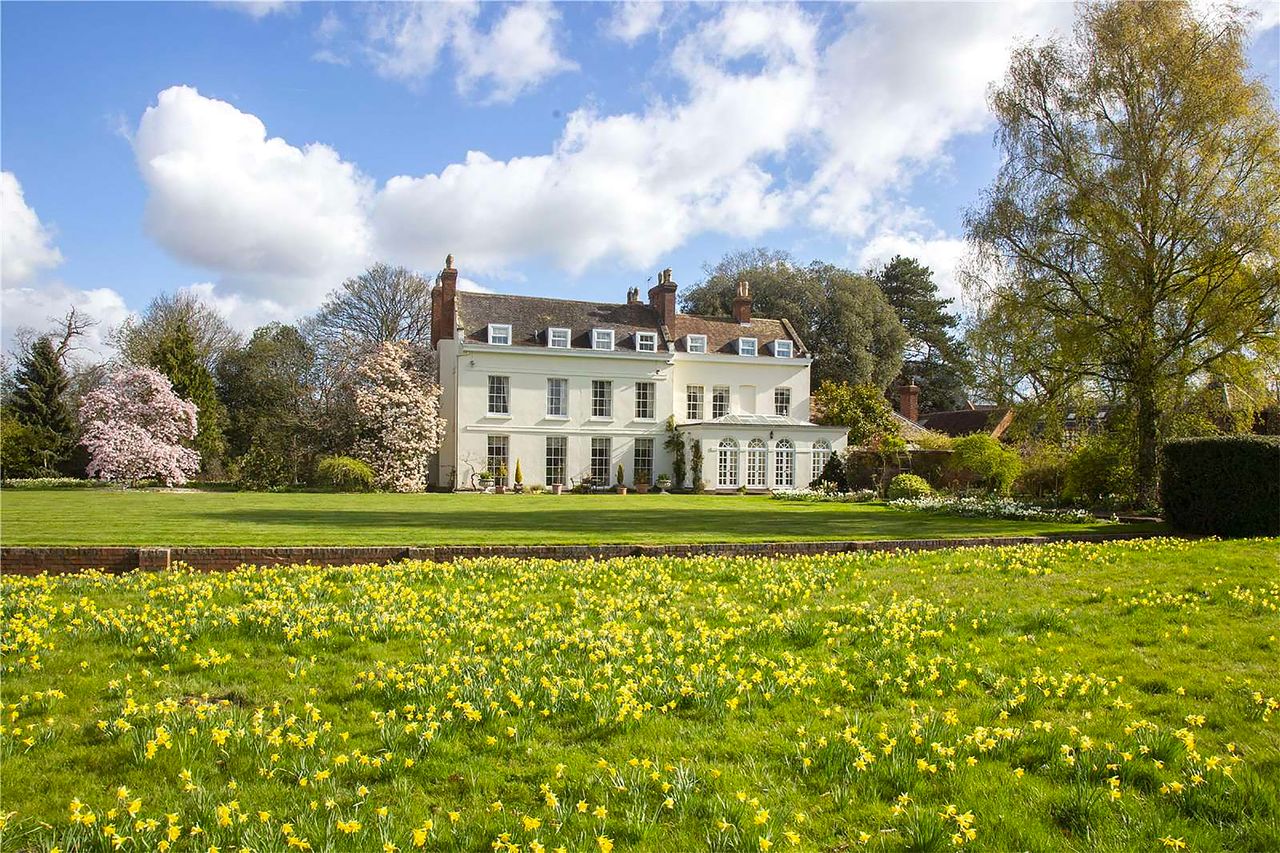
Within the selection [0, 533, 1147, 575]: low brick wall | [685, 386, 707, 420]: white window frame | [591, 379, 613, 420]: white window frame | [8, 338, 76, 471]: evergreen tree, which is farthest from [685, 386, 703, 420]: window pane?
[8, 338, 76, 471]: evergreen tree

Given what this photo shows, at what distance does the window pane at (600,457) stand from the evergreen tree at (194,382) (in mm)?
18061

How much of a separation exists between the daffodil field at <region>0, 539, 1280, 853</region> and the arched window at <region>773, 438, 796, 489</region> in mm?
28686

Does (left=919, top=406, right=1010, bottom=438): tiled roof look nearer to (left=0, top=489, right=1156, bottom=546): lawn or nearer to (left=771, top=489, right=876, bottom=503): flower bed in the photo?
(left=771, top=489, right=876, bottom=503): flower bed

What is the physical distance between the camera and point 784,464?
38.2 m

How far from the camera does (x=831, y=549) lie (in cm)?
1337

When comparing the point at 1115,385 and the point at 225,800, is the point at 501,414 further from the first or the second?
the point at 225,800

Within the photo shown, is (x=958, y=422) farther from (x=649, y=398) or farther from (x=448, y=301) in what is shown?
(x=448, y=301)

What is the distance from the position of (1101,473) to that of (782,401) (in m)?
18.8

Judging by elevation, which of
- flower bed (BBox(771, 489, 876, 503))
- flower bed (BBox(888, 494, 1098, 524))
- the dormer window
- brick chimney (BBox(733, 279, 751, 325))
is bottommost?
flower bed (BBox(888, 494, 1098, 524))

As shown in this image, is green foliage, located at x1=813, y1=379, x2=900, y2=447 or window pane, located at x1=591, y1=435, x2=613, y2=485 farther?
green foliage, located at x1=813, y1=379, x2=900, y2=447

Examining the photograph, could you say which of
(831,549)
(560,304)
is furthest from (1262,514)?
(560,304)

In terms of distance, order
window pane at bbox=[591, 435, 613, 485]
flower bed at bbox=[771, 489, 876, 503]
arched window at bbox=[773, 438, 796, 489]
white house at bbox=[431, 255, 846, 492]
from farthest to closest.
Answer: window pane at bbox=[591, 435, 613, 485]
arched window at bbox=[773, 438, 796, 489]
white house at bbox=[431, 255, 846, 492]
flower bed at bbox=[771, 489, 876, 503]

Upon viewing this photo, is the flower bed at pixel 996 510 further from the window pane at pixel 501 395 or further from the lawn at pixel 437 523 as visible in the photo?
the window pane at pixel 501 395

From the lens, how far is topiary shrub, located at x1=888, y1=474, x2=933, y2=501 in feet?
94.8
